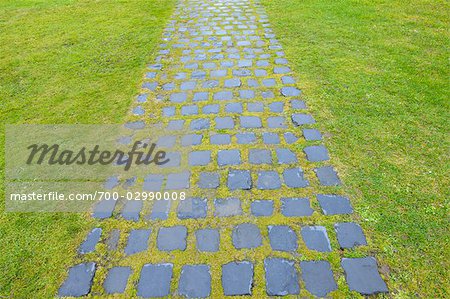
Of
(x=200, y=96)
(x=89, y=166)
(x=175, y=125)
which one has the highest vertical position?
(x=200, y=96)

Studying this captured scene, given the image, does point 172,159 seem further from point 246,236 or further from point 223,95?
point 223,95

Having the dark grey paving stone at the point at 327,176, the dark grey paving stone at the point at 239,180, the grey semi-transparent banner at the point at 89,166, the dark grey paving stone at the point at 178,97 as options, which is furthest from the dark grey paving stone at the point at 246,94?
the dark grey paving stone at the point at 327,176

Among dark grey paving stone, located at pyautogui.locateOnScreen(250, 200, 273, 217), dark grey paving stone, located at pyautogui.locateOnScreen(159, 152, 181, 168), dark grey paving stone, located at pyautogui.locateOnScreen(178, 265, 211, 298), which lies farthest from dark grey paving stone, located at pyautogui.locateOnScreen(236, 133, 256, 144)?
dark grey paving stone, located at pyautogui.locateOnScreen(178, 265, 211, 298)

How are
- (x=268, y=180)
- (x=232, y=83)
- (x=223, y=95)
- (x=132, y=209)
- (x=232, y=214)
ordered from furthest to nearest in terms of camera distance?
1. (x=232, y=83)
2. (x=223, y=95)
3. (x=268, y=180)
4. (x=132, y=209)
5. (x=232, y=214)

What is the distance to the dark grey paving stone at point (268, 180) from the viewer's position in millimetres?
3439

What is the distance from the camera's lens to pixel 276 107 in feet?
15.3

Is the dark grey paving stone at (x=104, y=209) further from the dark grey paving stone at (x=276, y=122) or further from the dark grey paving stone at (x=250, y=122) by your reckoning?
the dark grey paving stone at (x=276, y=122)

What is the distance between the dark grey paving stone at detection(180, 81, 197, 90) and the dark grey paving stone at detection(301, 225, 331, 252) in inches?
118

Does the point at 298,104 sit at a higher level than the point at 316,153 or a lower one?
higher

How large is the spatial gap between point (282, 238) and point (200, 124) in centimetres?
198

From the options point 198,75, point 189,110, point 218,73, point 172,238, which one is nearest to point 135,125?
point 189,110

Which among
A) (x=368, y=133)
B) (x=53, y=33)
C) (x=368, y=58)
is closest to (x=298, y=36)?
(x=368, y=58)

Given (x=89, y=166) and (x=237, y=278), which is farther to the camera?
(x=89, y=166)

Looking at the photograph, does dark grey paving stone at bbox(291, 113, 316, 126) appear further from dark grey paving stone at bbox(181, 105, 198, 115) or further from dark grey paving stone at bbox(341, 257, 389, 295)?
dark grey paving stone at bbox(341, 257, 389, 295)
